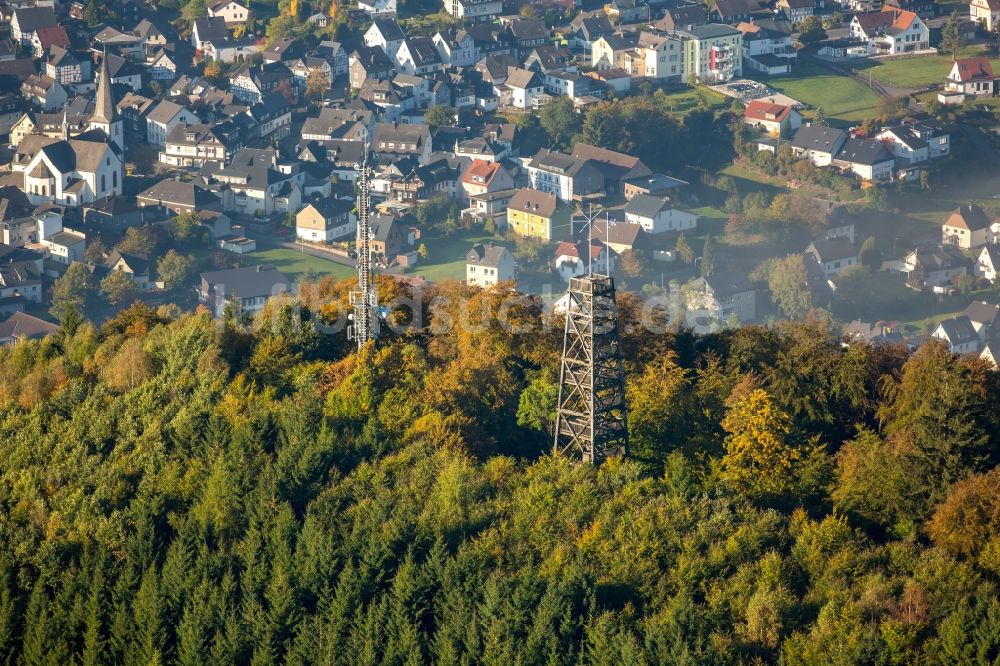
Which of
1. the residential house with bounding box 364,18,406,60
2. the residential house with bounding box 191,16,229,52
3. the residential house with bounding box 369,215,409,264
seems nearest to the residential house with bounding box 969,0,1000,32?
the residential house with bounding box 364,18,406,60

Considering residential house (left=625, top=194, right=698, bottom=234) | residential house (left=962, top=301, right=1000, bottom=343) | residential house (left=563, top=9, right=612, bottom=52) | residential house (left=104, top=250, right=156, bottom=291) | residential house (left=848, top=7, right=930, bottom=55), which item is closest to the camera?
residential house (left=962, top=301, right=1000, bottom=343)

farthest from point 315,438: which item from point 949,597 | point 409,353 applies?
point 949,597

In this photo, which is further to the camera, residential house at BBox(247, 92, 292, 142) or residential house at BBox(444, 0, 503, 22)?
residential house at BBox(444, 0, 503, 22)

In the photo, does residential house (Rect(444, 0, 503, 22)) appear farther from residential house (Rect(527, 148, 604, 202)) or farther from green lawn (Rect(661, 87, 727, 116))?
residential house (Rect(527, 148, 604, 202))

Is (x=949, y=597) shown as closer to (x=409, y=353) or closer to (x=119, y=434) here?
(x=409, y=353)

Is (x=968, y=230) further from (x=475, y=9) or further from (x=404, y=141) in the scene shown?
(x=475, y=9)

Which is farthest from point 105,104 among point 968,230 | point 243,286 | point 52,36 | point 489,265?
point 968,230
